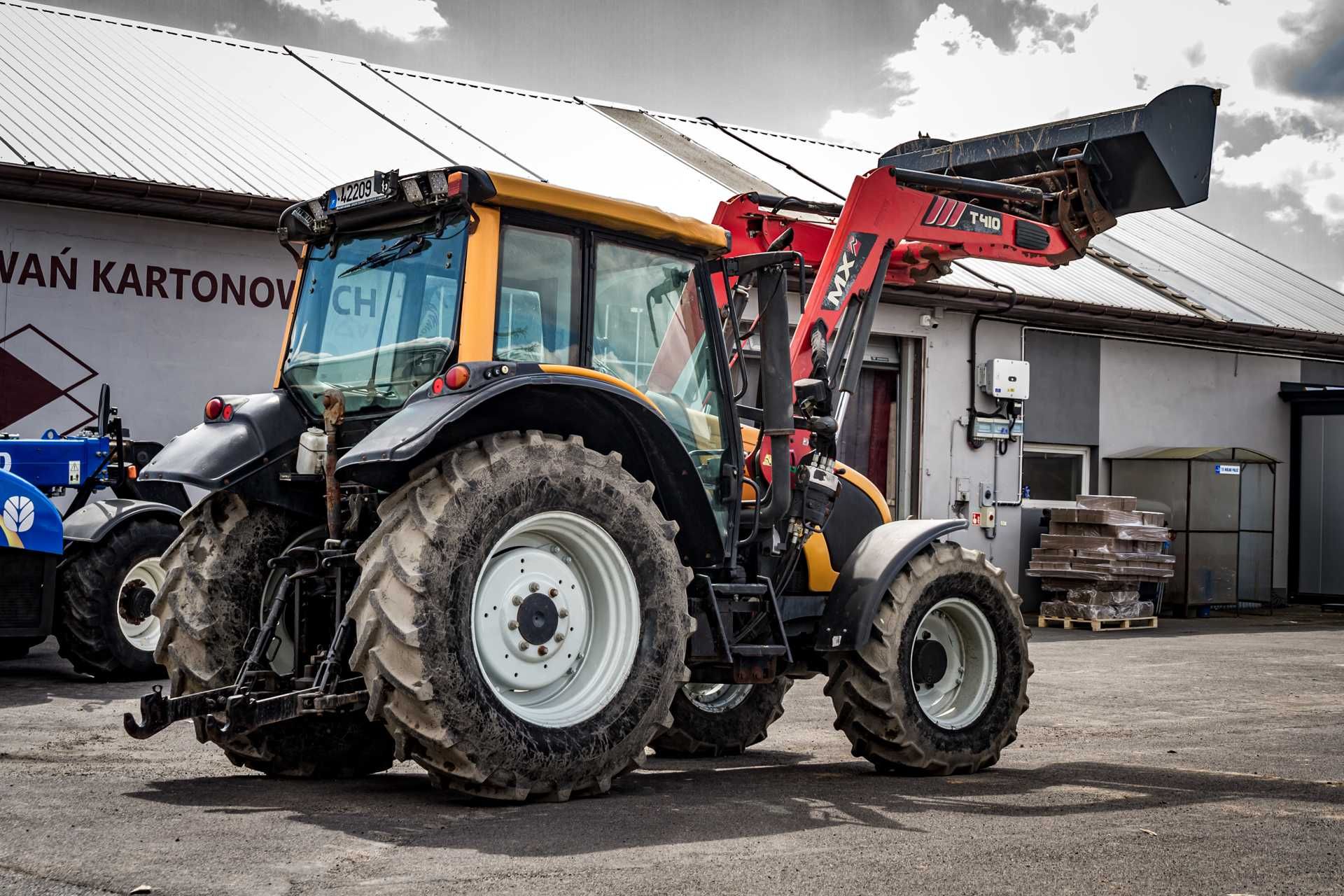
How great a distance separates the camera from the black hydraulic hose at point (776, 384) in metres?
Answer: 6.88

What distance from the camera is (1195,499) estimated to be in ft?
66.6

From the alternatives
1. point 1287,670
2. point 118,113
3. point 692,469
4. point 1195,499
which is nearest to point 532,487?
point 692,469

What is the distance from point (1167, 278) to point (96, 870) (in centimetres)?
2187

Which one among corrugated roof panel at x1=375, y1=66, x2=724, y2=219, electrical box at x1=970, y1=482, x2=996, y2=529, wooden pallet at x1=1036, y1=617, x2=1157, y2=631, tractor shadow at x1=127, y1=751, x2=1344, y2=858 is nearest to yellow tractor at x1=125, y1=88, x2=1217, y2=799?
tractor shadow at x1=127, y1=751, x2=1344, y2=858

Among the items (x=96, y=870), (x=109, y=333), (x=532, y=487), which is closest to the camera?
(x=96, y=870)

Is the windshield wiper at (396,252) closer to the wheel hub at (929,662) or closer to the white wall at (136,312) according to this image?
the wheel hub at (929,662)

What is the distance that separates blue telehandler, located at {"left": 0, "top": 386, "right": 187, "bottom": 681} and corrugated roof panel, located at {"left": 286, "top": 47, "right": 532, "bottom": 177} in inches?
222

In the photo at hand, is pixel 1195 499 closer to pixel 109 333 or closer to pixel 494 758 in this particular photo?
pixel 109 333

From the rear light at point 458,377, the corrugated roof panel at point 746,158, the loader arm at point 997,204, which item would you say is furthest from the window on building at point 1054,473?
the rear light at point 458,377

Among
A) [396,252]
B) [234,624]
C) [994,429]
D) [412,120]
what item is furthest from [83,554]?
[994,429]

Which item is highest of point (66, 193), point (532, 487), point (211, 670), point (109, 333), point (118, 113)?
point (118, 113)

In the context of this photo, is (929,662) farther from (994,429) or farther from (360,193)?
(994,429)

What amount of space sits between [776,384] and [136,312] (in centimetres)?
912

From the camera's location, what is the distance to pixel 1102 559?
59.3 ft
